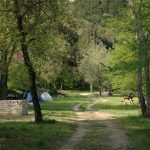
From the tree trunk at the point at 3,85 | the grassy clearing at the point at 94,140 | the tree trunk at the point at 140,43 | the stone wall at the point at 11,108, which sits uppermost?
the tree trunk at the point at 140,43

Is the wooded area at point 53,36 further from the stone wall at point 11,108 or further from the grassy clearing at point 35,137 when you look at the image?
the grassy clearing at point 35,137

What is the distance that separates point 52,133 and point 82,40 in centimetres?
9513

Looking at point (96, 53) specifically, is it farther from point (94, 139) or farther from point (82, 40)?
point (94, 139)

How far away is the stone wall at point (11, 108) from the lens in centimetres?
3762

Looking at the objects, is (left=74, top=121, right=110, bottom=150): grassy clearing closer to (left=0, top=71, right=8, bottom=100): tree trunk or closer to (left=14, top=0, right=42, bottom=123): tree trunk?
(left=14, top=0, right=42, bottom=123): tree trunk

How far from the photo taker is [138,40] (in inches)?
1395

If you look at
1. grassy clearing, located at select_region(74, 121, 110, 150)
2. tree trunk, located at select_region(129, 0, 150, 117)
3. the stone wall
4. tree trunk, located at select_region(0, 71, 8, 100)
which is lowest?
grassy clearing, located at select_region(74, 121, 110, 150)

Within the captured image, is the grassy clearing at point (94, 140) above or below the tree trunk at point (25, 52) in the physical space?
below

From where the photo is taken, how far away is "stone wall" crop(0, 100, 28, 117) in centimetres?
3762

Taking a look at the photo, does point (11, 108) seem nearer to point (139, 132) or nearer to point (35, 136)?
point (35, 136)

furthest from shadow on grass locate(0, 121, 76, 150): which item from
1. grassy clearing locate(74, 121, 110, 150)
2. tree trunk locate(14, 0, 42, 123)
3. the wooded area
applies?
the wooded area

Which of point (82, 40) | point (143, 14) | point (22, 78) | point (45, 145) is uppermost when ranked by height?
point (82, 40)

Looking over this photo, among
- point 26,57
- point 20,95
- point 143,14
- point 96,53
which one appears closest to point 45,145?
point 26,57

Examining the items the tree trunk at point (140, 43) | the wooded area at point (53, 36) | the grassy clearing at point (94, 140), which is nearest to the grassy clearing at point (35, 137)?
the grassy clearing at point (94, 140)
